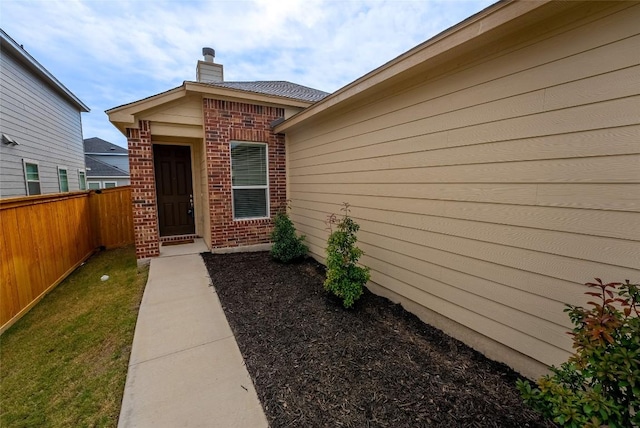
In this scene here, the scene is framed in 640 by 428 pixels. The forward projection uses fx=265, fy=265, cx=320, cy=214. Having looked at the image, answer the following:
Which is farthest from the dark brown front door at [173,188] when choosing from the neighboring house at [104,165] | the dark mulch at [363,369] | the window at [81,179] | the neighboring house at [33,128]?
the neighboring house at [104,165]

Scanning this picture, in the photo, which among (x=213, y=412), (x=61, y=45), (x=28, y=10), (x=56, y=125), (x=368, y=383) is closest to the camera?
(x=213, y=412)

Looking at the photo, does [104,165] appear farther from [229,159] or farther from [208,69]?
[229,159]

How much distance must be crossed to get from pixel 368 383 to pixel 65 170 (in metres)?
13.7

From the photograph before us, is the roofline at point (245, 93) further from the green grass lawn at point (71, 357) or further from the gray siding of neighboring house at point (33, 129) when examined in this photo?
the gray siding of neighboring house at point (33, 129)

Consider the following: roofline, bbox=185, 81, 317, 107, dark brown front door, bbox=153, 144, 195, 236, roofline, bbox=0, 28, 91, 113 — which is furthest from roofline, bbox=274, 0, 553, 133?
roofline, bbox=0, 28, 91, 113

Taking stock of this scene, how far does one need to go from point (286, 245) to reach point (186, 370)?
3.25 meters

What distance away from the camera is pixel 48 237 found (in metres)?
4.95

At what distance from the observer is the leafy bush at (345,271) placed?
3.52 metres

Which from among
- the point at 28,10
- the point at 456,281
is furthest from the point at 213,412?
the point at 28,10

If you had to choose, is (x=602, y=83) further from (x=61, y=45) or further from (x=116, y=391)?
(x=61, y=45)

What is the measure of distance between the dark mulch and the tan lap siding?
0.42 meters

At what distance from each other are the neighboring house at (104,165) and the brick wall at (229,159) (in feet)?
46.3

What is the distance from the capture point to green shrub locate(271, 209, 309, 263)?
220 inches

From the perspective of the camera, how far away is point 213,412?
2.01 meters
